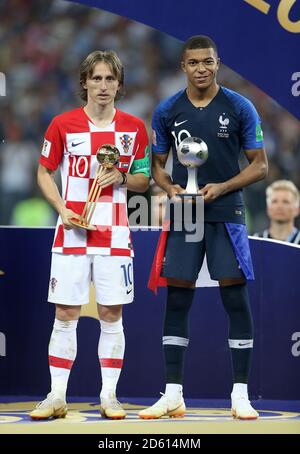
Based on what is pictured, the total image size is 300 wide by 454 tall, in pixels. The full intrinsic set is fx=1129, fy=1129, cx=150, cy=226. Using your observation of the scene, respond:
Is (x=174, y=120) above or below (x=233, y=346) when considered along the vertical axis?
above

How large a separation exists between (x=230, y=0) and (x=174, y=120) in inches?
39.6

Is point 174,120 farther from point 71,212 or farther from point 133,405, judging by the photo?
point 133,405

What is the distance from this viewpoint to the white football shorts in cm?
564

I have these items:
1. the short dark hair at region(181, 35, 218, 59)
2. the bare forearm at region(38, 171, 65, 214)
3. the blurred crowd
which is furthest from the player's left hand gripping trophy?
the blurred crowd

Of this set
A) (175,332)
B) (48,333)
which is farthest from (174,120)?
(48,333)

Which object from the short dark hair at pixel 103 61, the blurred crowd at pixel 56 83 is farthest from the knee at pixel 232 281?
the short dark hair at pixel 103 61

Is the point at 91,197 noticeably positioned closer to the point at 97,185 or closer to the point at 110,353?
the point at 97,185

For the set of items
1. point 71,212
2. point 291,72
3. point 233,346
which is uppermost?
point 291,72

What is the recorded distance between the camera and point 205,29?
20.8ft

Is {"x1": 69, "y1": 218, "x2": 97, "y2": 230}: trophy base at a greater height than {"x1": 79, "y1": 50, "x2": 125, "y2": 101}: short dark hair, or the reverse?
{"x1": 79, "y1": 50, "x2": 125, "y2": 101}: short dark hair

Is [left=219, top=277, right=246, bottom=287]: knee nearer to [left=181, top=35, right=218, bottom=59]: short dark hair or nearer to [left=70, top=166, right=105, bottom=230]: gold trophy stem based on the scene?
[left=70, top=166, right=105, bottom=230]: gold trophy stem

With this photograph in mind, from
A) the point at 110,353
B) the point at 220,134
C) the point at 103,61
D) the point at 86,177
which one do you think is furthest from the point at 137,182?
the point at 110,353

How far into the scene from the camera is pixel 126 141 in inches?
226
